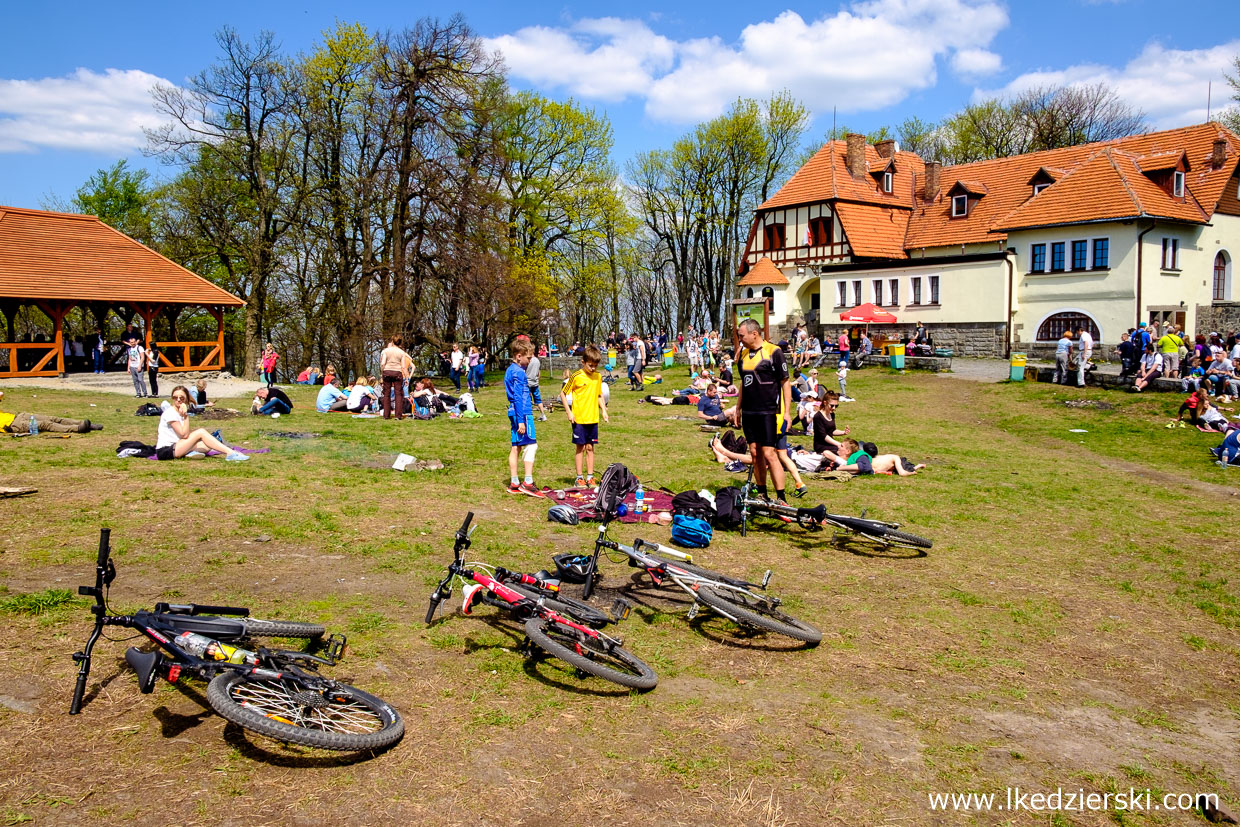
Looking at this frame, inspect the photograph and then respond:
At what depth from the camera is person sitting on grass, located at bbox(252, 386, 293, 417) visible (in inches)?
709

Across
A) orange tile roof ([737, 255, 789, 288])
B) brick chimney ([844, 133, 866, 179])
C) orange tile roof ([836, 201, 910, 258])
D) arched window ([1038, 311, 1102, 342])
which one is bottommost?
arched window ([1038, 311, 1102, 342])

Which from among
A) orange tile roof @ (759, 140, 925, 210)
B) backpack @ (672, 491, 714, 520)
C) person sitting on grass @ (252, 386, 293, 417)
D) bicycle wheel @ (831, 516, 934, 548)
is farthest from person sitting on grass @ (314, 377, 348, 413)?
orange tile roof @ (759, 140, 925, 210)

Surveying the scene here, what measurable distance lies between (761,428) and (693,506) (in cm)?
115

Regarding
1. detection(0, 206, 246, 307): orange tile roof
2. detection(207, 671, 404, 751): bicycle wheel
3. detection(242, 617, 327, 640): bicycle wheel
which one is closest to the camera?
detection(207, 671, 404, 751): bicycle wheel

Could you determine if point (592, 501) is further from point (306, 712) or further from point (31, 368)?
point (31, 368)

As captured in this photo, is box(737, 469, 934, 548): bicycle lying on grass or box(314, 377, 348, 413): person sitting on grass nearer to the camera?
box(737, 469, 934, 548): bicycle lying on grass

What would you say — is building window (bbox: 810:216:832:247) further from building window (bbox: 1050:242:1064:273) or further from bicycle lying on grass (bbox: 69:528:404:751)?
bicycle lying on grass (bbox: 69:528:404:751)

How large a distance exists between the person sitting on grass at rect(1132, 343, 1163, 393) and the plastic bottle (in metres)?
24.0

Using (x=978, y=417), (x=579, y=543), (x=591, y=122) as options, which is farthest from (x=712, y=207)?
(x=579, y=543)

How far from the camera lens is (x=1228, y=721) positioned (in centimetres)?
505

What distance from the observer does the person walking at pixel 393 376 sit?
1811 cm

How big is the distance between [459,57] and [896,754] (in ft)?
99.8

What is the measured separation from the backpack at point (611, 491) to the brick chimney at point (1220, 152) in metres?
40.2

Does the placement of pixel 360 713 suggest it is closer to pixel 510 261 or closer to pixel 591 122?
pixel 510 261
